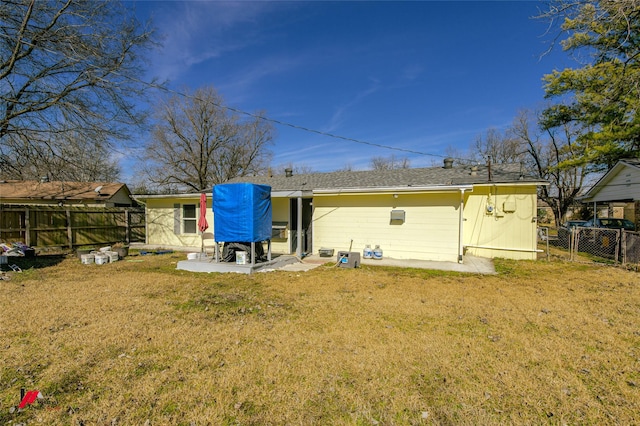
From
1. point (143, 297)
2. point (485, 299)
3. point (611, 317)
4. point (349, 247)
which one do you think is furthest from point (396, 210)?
point (143, 297)

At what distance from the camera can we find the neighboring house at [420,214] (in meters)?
9.61

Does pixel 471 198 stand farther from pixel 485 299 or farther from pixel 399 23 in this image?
pixel 399 23

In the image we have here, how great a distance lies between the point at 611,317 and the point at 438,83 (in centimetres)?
1281

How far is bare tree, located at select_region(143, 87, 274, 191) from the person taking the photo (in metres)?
23.8

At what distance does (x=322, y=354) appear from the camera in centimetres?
347

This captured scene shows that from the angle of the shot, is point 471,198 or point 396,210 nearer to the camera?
point 396,210

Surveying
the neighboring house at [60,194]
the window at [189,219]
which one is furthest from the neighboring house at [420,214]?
the neighboring house at [60,194]

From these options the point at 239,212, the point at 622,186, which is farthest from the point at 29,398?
the point at 622,186

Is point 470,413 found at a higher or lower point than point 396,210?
lower

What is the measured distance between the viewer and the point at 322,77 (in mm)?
14484

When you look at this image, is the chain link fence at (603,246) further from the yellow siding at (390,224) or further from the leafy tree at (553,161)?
the leafy tree at (553,161)

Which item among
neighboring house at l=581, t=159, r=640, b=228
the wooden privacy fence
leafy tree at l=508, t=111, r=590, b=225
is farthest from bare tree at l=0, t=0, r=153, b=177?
leafy tree at l=508, t=111, r=590, b=225

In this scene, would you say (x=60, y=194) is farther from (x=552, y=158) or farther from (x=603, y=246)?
Result: (x=552, y=158)

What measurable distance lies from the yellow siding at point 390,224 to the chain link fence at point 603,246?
3292mm
